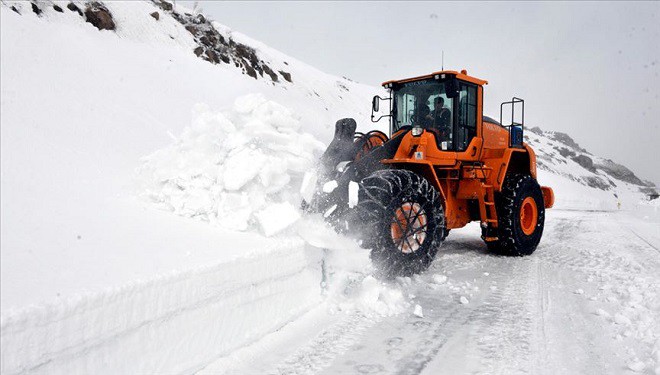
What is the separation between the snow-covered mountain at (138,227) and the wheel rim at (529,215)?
4.06 metres

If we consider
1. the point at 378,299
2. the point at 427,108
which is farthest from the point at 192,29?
the point at 378,299

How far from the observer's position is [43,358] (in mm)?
2131

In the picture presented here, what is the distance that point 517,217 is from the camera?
7.11 meters

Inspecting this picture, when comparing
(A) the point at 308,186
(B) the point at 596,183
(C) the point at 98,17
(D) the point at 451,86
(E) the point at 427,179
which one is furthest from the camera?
(B) the point at 596,183

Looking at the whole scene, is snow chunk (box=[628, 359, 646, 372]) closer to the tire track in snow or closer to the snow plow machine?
the tire track in snow

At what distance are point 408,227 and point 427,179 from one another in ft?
3.85

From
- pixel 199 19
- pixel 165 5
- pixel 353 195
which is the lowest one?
Answer: pixel 353 195

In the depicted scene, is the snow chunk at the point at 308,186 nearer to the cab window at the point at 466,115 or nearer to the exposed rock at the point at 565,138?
the cab window at the point at 466,115

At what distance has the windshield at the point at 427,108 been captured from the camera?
6.40 metres

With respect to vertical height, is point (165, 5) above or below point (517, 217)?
above

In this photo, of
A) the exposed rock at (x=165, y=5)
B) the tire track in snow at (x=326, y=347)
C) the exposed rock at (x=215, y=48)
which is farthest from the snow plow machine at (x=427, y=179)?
the exposed rock at (x=165, y=5)

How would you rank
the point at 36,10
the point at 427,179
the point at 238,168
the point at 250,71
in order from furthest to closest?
the point at 250,71 < the point at 36,10 < the point at 427,179 < the point at 238,168

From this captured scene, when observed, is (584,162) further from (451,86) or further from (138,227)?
(138,227)

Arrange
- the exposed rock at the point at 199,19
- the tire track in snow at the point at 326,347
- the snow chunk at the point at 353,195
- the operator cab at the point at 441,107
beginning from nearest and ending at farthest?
the tire track in snow at the point at 326,347, the snow chunk at the point at 353,195, the operator cab at the point at 441,107, the exposed rock at the point at 199,19
